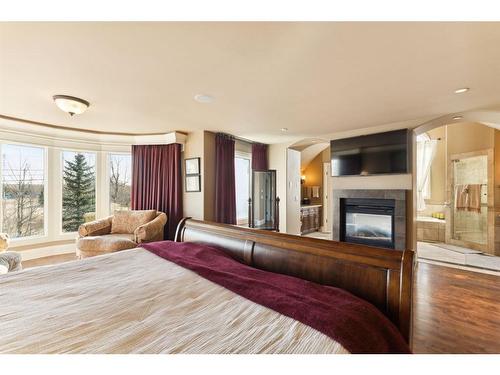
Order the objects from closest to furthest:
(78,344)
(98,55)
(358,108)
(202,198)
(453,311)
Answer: (78,344) < (98,55) < (453,311) < (358,108) < (202,198)

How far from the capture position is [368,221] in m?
4.25

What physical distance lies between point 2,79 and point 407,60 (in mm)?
3614

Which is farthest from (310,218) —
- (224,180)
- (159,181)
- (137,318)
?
(137,318)

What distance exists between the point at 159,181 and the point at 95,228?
52.4 inches

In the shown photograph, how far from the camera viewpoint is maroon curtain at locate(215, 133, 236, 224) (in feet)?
14.5

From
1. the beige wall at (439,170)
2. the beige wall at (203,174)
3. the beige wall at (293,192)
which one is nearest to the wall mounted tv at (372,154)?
the beige wall at (293,192)

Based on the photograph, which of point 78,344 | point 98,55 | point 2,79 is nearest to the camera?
point 78,344

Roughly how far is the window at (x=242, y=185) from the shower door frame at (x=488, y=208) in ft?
15.6

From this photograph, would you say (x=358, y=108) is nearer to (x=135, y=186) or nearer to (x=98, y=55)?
(x=98, y=55)

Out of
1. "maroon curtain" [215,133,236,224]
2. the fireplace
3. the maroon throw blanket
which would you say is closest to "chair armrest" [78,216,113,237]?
"maroon curtain" [215,133,236,224]

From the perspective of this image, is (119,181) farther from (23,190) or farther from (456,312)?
(456,312)

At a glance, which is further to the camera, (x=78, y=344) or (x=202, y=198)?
(x=202, y=198)
